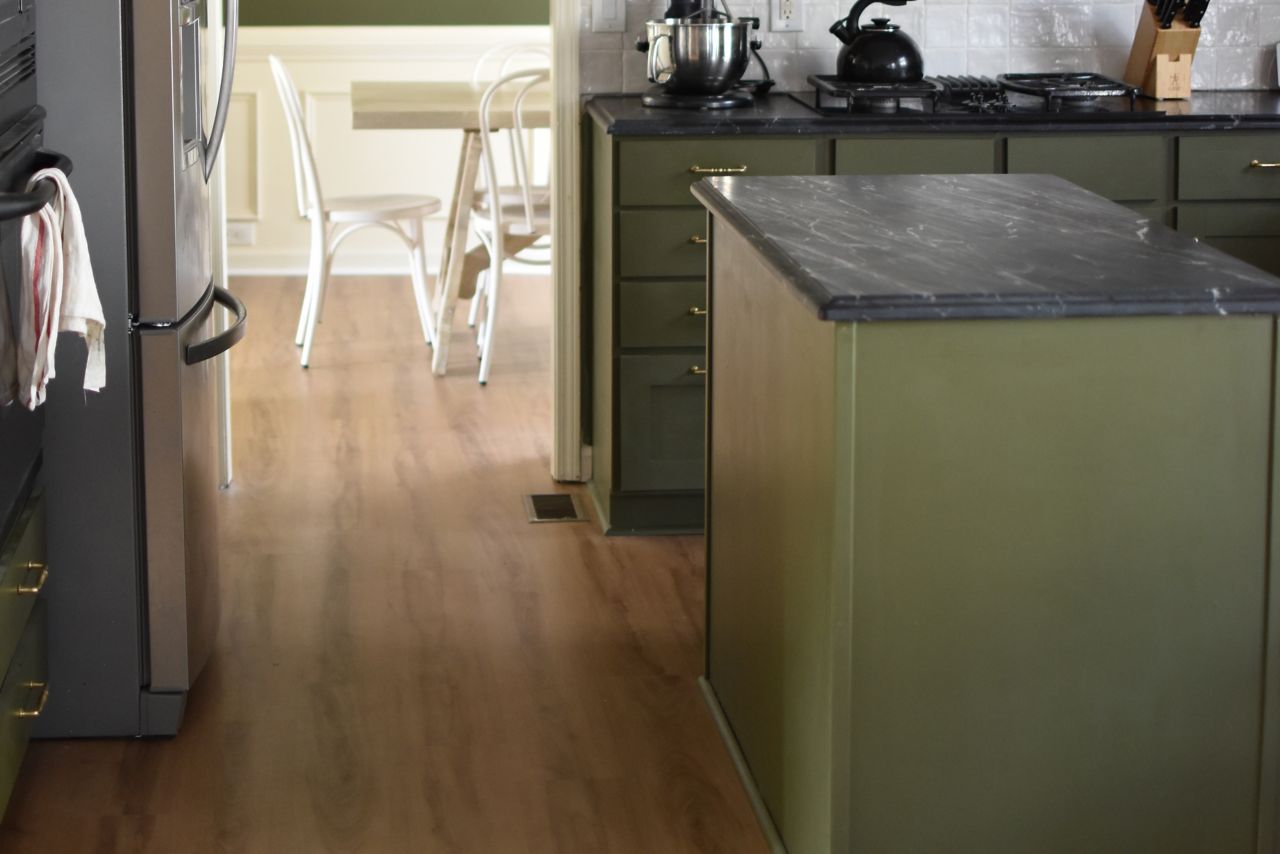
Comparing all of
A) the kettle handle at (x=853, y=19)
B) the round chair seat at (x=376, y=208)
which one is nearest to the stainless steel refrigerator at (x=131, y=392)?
the kettle handle at (x=853, y=19)

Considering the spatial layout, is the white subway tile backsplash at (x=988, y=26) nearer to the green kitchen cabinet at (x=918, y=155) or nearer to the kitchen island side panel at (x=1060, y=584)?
the green kitchen cabinet at (x=918, y=155)

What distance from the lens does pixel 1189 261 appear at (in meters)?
2.04

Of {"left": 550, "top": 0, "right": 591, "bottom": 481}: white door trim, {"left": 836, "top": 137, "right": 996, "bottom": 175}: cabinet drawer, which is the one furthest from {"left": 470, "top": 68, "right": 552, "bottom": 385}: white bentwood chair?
{"left": 836, "top": 137, "right": 996, "bottom": 175}: cabinet drawer

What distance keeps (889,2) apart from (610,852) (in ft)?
7.13

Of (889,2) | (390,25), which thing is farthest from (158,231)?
(390,25)

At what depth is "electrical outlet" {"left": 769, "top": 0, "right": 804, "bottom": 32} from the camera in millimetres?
4074

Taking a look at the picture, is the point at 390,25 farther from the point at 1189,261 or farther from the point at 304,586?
the point at 1189,261

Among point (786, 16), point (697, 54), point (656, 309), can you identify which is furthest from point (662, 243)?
point (786, 16)

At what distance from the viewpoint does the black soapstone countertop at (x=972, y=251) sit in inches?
73.0

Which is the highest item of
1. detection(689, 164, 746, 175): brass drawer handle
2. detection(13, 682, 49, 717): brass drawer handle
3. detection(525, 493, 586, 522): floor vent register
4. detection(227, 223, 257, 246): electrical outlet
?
detection(689, 164, 746, 175): brass drawer handle

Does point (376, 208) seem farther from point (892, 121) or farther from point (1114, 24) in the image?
point (1114, 24)

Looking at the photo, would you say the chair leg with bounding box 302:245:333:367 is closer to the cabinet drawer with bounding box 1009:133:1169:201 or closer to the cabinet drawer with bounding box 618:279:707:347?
the cabinet drawer with bounding box 618:279:707:347

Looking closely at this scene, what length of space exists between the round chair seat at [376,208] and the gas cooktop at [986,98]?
68.2 inches

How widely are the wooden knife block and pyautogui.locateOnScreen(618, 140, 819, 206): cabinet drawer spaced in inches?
37.6
